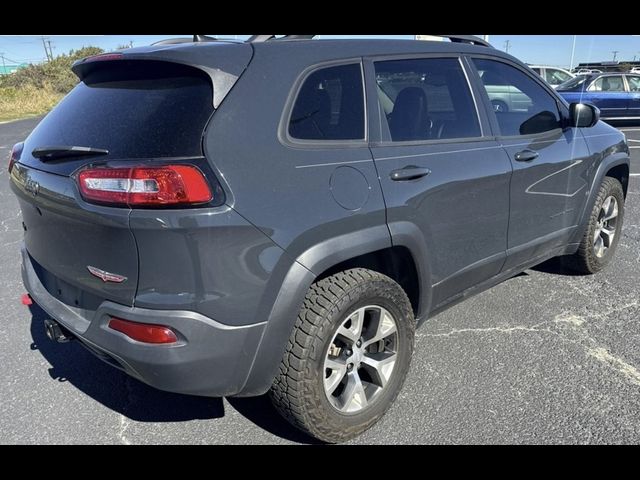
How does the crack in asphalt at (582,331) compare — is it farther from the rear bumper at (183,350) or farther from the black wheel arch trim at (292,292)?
the rear bumper at (183,350)

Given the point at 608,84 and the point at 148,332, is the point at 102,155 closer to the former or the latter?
the point at 148,332

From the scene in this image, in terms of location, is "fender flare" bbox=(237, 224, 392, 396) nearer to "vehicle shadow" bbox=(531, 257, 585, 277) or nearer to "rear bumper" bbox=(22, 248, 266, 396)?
"rear bumper" bbox=(22, 248, 266, 396)

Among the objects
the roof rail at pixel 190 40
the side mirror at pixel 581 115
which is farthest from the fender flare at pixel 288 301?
the side mirror at pixel 581 115

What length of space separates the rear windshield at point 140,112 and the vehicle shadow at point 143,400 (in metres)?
1.01

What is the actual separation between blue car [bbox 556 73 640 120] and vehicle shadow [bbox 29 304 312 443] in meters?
12.6

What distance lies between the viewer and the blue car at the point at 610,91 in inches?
505

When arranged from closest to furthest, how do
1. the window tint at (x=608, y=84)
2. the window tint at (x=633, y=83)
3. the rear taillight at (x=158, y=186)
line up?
1. the rear taillight at (x=158, y=186)
2. the window tint at (x=608, y=84)
3. the window tint at (x=633, y=83)

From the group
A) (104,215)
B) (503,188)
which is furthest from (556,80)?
(104,215)

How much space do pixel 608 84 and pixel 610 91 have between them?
0.22m

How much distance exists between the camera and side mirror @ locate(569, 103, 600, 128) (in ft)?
11.6

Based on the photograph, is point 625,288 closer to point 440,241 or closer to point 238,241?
point 440,241

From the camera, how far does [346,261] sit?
2.34 metres

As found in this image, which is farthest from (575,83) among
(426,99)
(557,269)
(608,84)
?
(426,99)

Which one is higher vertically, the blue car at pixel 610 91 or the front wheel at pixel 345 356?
the front wheel at pixel 345 356
